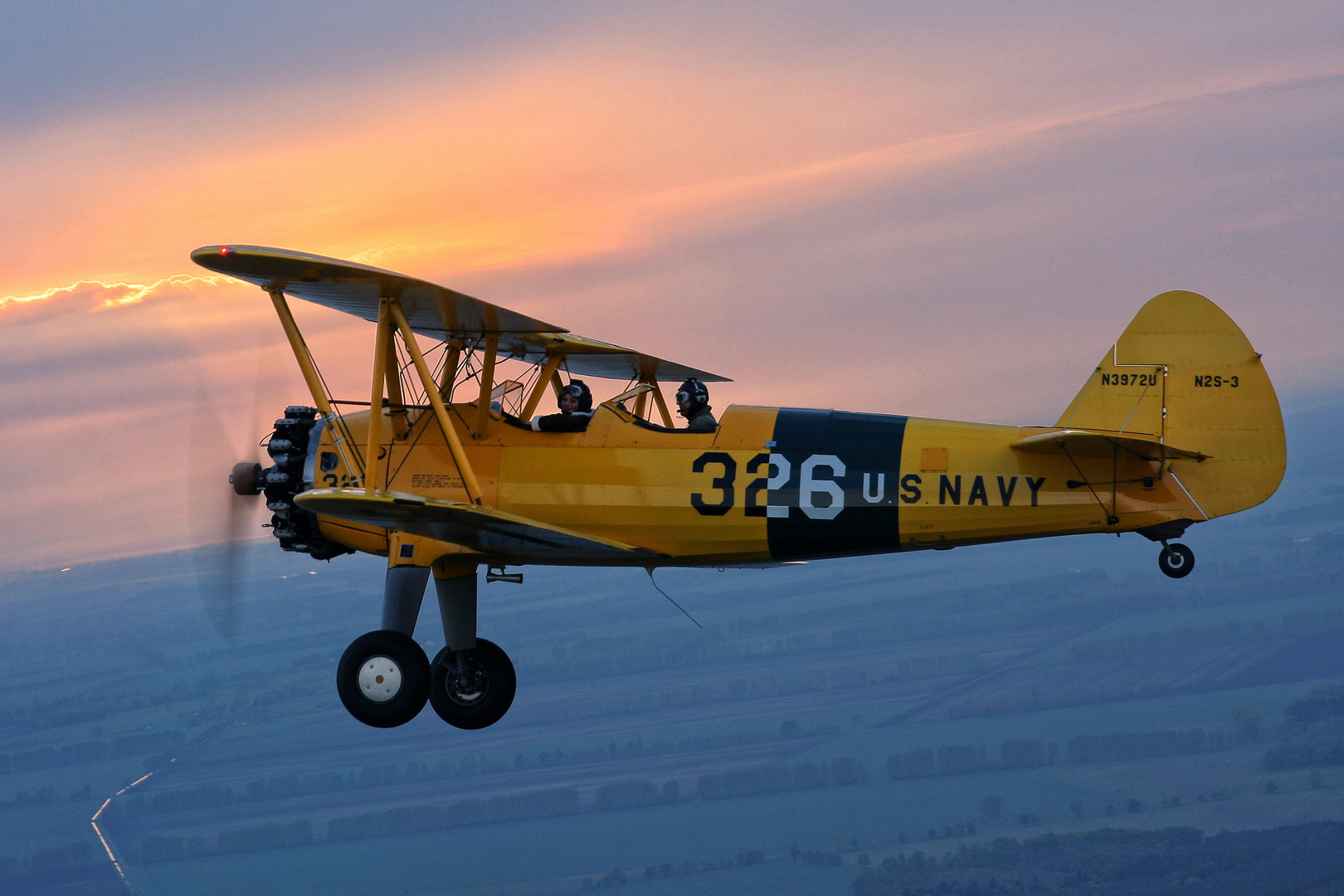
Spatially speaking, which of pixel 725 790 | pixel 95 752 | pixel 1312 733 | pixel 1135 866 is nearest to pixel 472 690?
pixel 1135 866

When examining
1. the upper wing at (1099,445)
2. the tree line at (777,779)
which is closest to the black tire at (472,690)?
the upper wing at (1099,445)

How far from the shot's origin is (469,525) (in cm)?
1239

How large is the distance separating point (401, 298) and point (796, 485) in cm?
429

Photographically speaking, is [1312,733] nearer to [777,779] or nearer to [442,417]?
[777,779]

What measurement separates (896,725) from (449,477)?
174 metres

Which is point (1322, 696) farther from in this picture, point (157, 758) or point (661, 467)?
point (661, 467)

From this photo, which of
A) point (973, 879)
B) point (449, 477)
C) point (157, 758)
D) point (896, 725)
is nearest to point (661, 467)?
point (449, 477)

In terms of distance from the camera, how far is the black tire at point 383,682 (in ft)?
42.9

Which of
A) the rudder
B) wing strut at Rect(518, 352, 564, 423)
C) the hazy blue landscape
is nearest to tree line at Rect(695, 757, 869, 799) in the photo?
the hazy blue landscape

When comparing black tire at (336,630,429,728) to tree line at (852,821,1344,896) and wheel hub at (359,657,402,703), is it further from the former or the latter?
tree line at (852,821,1344,896)

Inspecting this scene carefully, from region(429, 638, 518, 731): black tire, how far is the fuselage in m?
2.07

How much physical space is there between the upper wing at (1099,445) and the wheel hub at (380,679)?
21.1ft

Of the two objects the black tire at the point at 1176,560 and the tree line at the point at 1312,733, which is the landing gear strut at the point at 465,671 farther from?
the tree line at the point at 1312,733

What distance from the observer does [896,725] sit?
180 m
